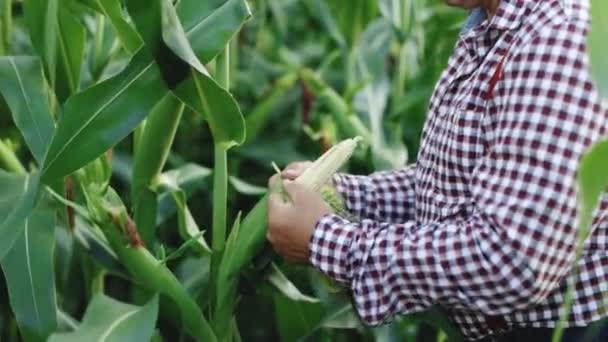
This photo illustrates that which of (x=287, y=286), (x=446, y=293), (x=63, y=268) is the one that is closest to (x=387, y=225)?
(x=446, y=293)

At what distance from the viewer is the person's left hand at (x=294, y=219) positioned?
4.50 ft

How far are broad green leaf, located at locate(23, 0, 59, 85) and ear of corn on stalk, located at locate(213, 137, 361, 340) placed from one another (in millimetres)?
293

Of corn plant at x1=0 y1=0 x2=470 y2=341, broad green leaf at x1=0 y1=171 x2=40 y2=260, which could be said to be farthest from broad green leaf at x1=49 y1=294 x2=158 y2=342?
broad green leaf at x1=0 y1=171 x2=40 y2=260

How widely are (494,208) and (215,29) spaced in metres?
0.36

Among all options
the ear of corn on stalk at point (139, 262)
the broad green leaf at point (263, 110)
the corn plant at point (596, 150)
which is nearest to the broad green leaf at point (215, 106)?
the ear of corn on stalk at point (139, 262)

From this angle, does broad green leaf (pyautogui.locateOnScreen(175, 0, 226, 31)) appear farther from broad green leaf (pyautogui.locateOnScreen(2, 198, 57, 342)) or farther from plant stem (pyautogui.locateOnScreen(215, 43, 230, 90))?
broad green leaf (pyautogui.locateOnScreen(2, 198, 57, 342))

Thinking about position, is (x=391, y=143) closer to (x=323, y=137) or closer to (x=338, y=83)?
(x=323, y=137)

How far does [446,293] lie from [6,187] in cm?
53

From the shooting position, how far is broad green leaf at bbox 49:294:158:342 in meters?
1.44

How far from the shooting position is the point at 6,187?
5.06ft

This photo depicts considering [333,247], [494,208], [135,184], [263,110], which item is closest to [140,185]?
[135,184]

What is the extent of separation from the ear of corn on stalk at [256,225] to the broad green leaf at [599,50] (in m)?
0.46

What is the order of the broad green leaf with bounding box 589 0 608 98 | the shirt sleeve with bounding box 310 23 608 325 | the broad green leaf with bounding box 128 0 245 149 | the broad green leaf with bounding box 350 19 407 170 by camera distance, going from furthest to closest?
1. the broad green leaf with bounding box 350 19 407 170
2. the broad green leaf with bounding box 128 0 245 149
3. the shirt sleeve with bounding box 310 23 608 325
4. the broad green leaf with bounding box 589 0 608 98

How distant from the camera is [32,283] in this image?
1.50 metres
